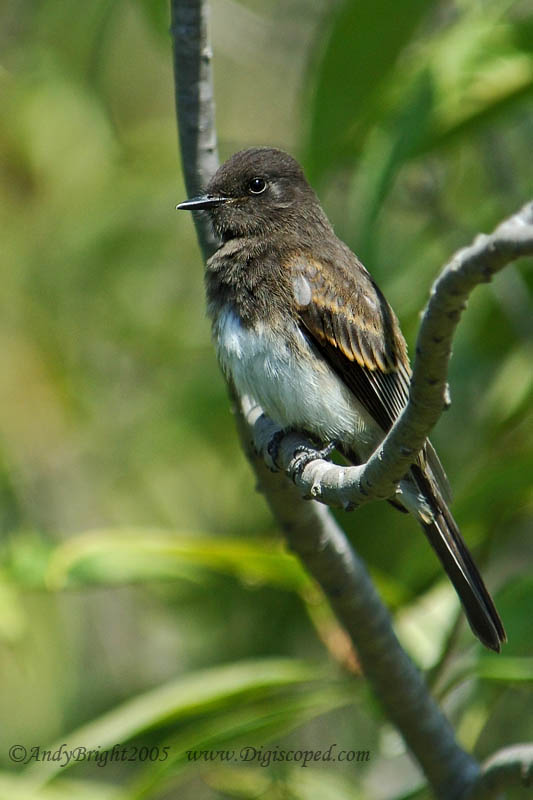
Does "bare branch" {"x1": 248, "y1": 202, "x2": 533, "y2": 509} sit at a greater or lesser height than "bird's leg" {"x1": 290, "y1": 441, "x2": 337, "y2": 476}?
greater

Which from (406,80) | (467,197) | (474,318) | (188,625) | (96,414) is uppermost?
(406,80)

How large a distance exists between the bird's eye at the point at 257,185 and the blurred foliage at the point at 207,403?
0.23m

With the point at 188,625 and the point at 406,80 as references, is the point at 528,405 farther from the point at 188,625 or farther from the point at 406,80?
the point at 188,625

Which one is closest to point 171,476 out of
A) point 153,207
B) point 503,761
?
point 153,207

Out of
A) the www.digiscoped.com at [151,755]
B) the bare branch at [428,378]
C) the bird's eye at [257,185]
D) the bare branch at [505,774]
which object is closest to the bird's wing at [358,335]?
the bird's eye at [257,185]

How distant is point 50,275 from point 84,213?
1.34ft

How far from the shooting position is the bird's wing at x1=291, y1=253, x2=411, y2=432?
10.4 feet

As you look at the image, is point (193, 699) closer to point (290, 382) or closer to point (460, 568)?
point (460, 568)

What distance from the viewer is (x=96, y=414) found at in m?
5.82

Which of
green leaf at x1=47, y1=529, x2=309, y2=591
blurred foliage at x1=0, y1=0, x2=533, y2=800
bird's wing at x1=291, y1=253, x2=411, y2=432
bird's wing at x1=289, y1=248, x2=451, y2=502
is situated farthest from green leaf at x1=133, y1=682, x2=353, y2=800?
bird's wing at x1=291, y1=253, x2=411, y2=432

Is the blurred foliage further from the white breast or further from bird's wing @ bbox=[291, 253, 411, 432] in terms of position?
the white breast

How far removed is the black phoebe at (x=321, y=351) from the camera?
3.04 m

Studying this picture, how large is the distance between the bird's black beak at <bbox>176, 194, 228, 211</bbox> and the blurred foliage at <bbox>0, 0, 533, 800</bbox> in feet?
1.24

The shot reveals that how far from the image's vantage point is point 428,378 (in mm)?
1729
